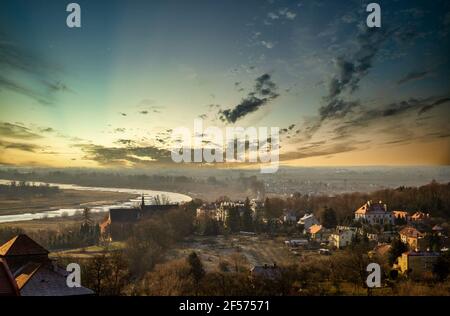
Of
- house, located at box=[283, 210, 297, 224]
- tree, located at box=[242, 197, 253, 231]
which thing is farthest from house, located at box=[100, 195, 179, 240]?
house, located at box=[283, 210, 297, 224]

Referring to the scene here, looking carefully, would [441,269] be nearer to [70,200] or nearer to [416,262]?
[416,262]

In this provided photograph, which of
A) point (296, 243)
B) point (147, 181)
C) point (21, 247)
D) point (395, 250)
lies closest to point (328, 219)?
point (296, 243)

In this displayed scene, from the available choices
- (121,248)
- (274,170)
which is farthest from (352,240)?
(121,248)

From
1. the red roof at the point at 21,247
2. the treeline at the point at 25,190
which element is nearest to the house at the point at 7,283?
the red roof at the point at 21,247

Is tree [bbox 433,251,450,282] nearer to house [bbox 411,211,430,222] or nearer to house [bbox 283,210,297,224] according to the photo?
house [bbox 411,211,430,222]

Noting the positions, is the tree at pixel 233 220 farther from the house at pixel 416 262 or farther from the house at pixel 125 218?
the house at pixel 416 262
